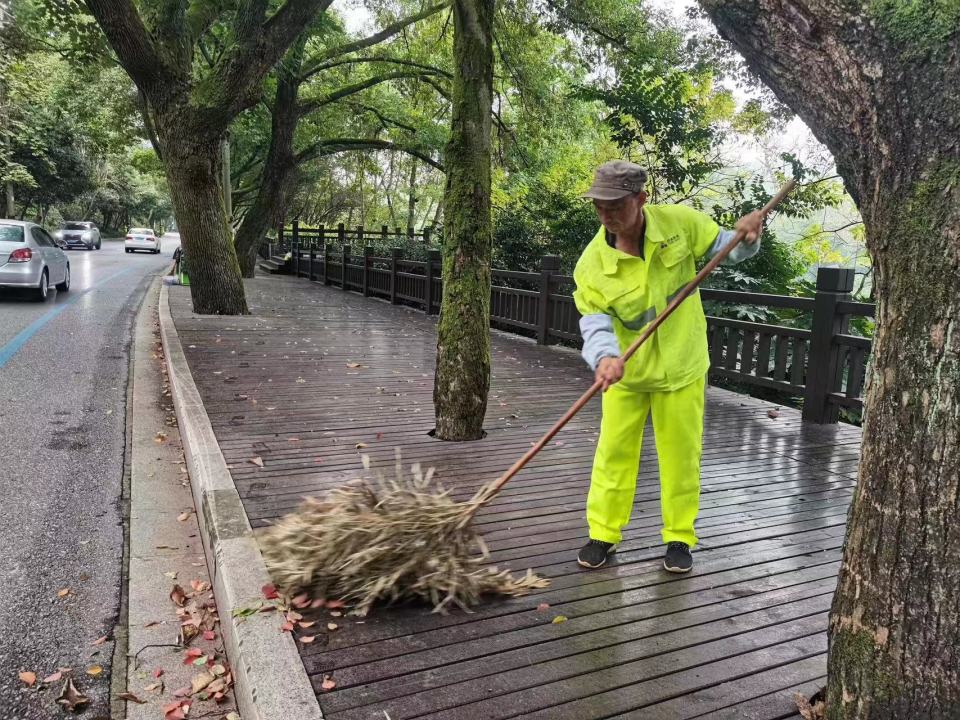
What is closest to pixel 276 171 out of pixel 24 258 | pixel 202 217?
pixel 24 258

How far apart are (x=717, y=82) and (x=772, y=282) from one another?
395 centimetres

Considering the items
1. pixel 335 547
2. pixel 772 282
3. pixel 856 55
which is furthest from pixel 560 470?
pixel 772 282

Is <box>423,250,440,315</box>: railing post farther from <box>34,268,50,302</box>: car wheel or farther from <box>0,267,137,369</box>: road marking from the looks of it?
<box>34,268,50,302</box>: car wheel

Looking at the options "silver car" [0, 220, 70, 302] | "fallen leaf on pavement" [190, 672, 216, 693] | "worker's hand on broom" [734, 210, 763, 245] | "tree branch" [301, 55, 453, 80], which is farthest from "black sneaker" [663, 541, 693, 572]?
"tree branch" [301, 55, 453, 80]

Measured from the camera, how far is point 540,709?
228cm

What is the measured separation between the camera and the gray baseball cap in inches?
113

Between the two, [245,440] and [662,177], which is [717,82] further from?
[245,440]

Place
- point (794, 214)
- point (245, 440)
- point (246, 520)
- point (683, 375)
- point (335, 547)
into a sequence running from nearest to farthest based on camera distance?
point (335, 547) < point (683, 375) < point (246, 520) < point (245, 440) < point (794, 214)

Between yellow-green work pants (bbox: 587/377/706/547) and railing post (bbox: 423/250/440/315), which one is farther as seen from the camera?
railing post (bbox: 423/250/440/315)

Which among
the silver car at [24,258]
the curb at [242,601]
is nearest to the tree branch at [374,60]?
the silver car at [24,258]

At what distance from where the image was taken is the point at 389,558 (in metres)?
2.85

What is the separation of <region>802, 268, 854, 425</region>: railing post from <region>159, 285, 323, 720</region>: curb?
4.76 meters

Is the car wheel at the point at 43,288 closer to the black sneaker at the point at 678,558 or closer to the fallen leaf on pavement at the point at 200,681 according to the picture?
the fallen leaf on pavement at the point at 200,681

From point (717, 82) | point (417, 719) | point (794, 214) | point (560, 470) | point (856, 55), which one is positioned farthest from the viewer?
point (717, 82)
